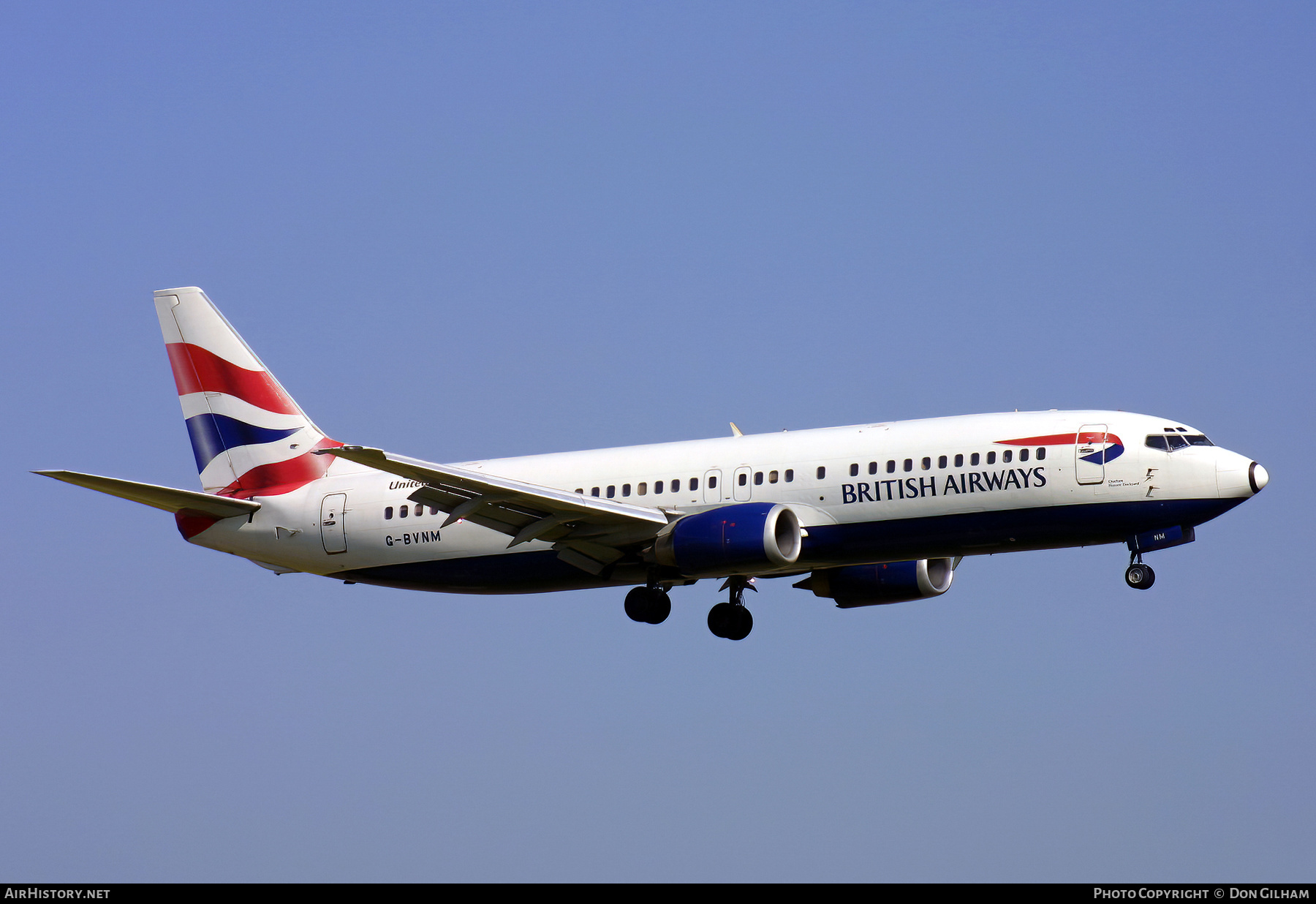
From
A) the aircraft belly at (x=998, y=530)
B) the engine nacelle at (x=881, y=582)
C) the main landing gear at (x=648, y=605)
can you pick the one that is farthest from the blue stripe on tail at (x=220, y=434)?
the aircraft belly at (x=998, y=530)

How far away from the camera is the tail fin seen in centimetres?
4984

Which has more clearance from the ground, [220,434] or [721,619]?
[220,434]

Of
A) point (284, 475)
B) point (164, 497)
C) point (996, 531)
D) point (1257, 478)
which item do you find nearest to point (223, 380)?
point (284, 475)

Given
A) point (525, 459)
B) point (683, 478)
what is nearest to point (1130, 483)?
point (683, 478)

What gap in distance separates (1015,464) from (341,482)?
1949cm

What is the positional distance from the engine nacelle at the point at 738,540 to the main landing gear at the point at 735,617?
5556mm

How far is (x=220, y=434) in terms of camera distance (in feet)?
167

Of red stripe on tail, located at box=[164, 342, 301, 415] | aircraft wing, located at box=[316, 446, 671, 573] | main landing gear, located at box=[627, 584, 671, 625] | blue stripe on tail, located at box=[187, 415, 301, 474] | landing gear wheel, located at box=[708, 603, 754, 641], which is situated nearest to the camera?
aircraft wing, located at box=[316, 446, 671, 573]

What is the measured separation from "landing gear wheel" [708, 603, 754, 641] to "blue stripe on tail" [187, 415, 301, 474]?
13908 millimetres

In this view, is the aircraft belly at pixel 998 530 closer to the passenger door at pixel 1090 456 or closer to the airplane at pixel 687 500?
the airplane at pixel 687 500

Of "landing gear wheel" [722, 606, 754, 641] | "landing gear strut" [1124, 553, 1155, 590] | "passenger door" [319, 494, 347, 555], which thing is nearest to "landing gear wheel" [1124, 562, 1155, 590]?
"landing gear strut" [1124, 553, 1155, 590]

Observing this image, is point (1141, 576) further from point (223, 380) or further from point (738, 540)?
point (223, 380)

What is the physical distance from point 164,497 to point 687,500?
1439cm

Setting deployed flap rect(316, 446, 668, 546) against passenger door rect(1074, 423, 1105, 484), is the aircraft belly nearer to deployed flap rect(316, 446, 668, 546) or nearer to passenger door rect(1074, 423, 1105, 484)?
passenger door rect(1074, 423, 1105, 484)
